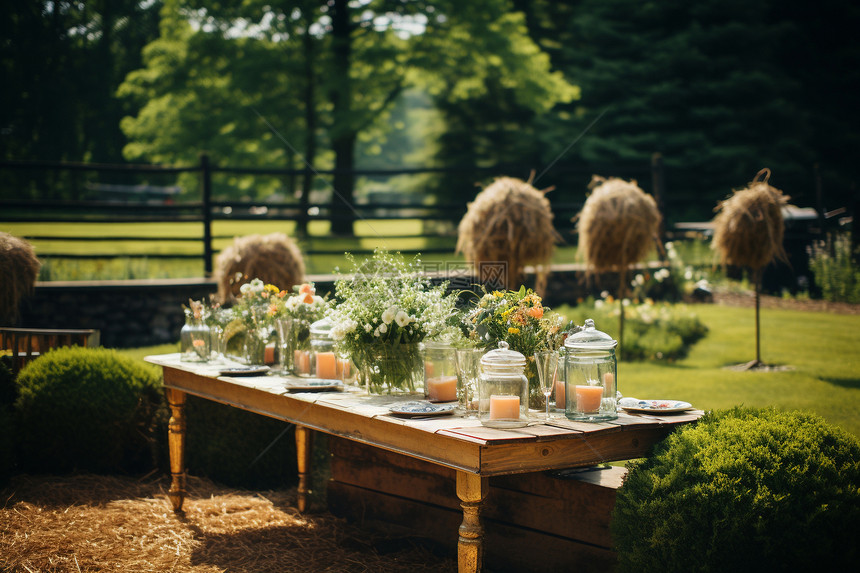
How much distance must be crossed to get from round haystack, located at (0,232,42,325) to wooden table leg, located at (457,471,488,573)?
207 inches

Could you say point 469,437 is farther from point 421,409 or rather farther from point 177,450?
point 177,450

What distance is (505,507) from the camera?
3.88 metres

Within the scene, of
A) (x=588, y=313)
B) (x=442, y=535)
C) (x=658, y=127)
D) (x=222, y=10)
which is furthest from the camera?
(x=658, y=127)

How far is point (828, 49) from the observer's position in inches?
818

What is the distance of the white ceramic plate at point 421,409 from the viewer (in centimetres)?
313

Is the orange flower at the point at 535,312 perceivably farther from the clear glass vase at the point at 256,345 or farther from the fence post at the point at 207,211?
the fence post at the point at 207,211

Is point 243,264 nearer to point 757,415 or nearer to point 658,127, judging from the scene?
point 757,415

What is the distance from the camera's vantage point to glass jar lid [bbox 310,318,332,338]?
412 centimetres

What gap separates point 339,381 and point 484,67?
14.3 meters

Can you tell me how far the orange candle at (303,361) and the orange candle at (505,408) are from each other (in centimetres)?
159

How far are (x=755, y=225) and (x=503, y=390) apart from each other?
6.21 m

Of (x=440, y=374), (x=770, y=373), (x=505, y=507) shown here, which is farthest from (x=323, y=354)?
(x=770, y=373)

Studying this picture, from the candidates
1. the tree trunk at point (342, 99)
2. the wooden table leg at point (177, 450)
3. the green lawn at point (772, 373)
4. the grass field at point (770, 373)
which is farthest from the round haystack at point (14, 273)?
the tree trunk at point (342, 99)

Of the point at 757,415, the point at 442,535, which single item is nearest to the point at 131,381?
the point at 442,535
